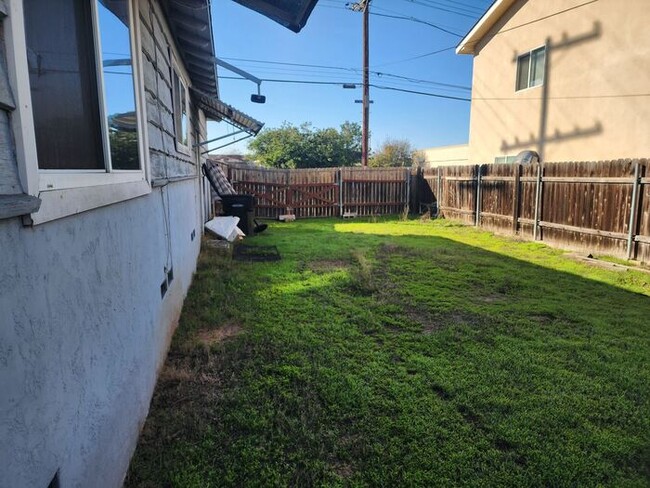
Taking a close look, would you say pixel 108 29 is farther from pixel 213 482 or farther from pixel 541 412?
pixel 541 412

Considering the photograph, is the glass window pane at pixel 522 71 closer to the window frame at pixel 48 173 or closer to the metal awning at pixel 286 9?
the metal awning at pixel 286 9

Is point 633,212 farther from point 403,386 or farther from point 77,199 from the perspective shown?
point 77,199

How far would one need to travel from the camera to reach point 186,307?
4.31 metres

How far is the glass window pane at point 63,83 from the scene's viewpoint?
4.52ft

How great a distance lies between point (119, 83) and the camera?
2334mm

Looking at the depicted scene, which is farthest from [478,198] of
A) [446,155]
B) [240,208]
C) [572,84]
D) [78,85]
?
[446,155]

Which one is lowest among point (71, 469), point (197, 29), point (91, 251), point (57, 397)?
point (71, 469)

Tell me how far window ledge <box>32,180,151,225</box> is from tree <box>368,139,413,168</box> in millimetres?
33983

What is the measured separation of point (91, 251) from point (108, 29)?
4.58 feet

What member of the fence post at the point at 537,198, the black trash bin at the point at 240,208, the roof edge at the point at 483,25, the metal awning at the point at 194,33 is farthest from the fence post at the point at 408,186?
the metal awning at the point at 194,33

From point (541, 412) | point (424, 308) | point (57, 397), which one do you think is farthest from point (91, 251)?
point (424, 308)

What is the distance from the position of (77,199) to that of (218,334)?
2.45m

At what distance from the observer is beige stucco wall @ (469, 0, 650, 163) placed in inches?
337

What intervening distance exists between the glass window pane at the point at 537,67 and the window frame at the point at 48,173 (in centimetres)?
1209
